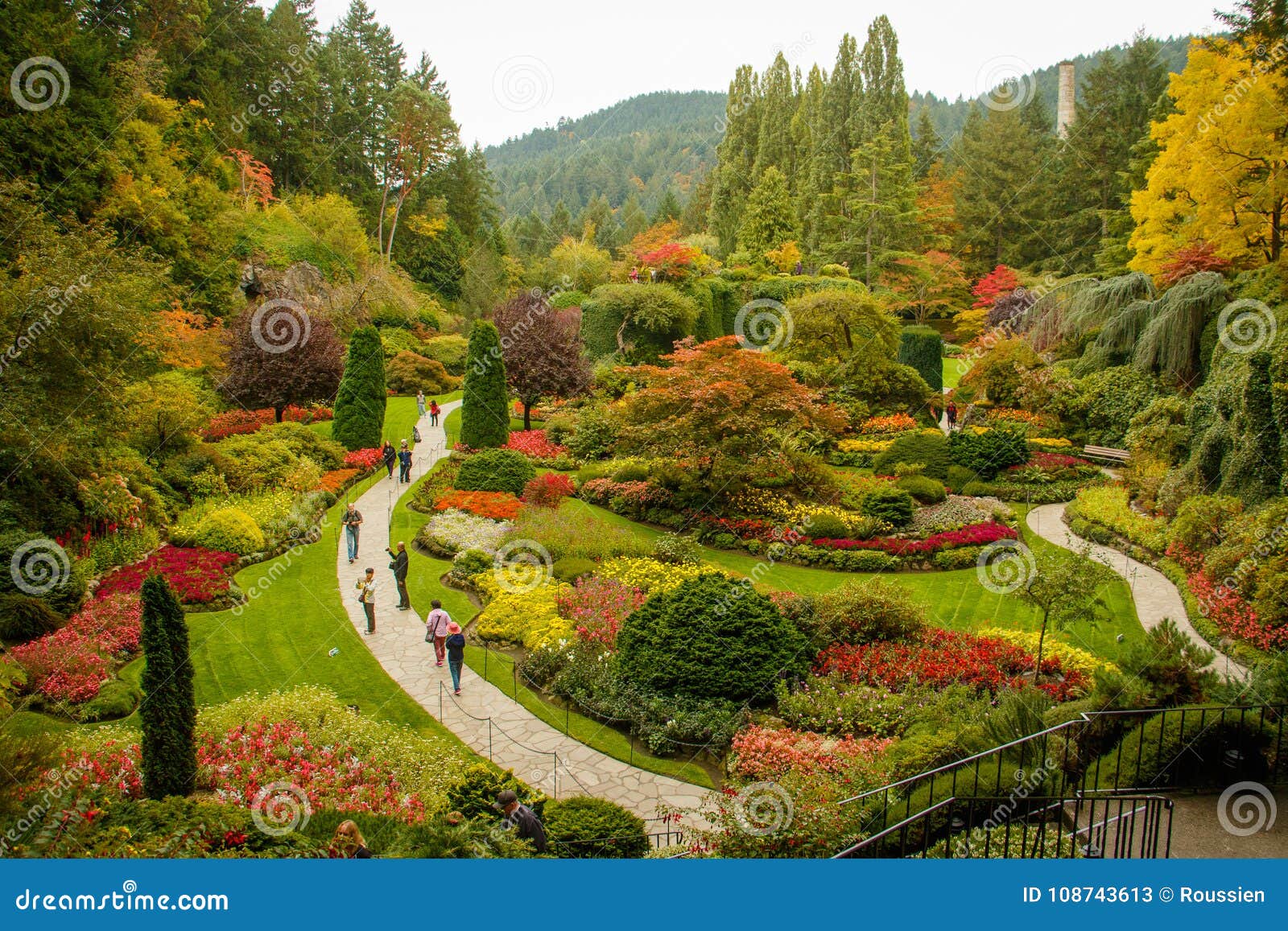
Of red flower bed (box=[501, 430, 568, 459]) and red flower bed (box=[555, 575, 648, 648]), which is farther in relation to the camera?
red flower bed (box=[501, 430, 568, 459])

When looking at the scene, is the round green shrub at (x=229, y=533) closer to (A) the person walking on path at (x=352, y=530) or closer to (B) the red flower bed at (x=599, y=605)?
(A) the person walking on path at (x=352, y=530)

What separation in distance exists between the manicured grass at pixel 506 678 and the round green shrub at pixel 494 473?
224 centimetres

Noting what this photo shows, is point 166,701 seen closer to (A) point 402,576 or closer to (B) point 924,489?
(A) point 402,576

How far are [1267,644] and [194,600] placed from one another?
16.5m

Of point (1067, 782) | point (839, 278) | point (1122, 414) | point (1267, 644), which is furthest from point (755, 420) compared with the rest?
point (839, 278)

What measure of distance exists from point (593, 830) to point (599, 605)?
5.67m

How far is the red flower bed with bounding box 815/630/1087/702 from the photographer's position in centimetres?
1072

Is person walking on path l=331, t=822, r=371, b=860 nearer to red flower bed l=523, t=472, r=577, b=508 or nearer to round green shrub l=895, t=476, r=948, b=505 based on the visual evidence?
red flower bed l=523, t=472, r=577, b=508

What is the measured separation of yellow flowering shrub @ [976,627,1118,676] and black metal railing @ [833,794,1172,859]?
4.18 metres

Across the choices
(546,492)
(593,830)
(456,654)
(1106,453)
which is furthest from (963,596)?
(1106,453)

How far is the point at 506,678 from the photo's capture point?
1155 centimetres

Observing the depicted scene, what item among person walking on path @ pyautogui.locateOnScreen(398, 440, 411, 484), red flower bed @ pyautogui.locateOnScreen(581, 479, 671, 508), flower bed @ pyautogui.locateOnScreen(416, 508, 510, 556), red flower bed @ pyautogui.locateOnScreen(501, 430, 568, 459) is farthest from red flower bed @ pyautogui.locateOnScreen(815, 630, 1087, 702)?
red flower bed @ pyautogui.locateOnScreen(501, 430, 568, 459)

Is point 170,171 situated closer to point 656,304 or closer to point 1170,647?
point 656,304

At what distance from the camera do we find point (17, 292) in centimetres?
1323
